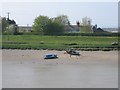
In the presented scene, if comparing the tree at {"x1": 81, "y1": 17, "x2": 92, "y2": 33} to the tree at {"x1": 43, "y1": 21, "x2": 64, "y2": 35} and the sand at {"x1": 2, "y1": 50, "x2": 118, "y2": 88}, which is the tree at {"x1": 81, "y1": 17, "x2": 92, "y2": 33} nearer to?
the tree at {"x1": 43, "y1": 21, "x2": 64, "y2": 35}

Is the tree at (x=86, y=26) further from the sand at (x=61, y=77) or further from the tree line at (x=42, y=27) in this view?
the sand at (x=61, y=77)

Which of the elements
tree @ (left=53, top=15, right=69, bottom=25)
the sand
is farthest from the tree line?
the sand

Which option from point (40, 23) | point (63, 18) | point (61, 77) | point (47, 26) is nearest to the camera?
point (61, 77)

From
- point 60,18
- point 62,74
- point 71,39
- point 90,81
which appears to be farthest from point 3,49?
point 60,18

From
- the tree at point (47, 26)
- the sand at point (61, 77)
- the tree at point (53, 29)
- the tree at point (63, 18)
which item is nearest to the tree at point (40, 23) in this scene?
the tree at point (47, 26)

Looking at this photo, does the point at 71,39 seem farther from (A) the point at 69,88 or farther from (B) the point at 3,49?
(A) the point at 69,88

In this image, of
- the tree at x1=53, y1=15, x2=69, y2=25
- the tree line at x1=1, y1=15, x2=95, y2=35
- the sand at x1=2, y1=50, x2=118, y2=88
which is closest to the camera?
the sand at x1=2, y1=50, x2=118, y2=88

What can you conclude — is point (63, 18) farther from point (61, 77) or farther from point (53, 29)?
point (61, 77)

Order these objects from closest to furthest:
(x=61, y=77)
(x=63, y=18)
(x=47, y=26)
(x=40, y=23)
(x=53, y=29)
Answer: (x=61, y=77) < (x=53, y=29) < (x=47, y=26) < (x=40, y=23) < (x=63, y=18)

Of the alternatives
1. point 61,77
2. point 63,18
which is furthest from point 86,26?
point 61,77

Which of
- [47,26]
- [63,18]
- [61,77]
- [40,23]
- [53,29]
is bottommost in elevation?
[61,77]

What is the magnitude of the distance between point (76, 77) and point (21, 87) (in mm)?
2960

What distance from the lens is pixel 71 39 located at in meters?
36.3

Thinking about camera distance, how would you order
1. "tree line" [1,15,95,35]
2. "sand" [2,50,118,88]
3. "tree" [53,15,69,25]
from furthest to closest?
"tree" [53,15,69,25] → "tree line" [1,15,95,35] → "sand" [2,50,118,88]
